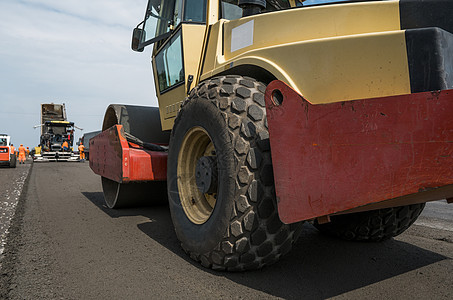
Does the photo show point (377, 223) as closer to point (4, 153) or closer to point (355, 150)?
point (355, 150)

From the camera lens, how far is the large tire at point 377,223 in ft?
9.63

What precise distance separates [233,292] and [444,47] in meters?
1.73

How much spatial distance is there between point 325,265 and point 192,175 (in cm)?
125

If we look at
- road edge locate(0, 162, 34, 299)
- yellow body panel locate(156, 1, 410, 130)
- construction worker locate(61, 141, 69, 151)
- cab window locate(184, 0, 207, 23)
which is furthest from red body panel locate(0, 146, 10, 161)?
yellow body panel locate(156, 1, 410, 130)

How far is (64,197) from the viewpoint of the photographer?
604cm

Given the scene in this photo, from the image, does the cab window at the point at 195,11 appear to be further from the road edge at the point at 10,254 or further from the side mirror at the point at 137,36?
the road edge at the point at 10,254

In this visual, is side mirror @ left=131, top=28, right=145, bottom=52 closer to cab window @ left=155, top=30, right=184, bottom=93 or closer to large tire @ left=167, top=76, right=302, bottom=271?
cab window @ left=155, top=30, right=184, bottom=93

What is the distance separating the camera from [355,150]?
1.66m

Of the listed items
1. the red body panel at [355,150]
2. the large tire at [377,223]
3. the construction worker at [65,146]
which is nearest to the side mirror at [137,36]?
the red body panel at [355,150]

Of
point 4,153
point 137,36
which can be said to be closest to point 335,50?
point 137,36

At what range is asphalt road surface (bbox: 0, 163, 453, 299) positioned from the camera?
6.75 ft

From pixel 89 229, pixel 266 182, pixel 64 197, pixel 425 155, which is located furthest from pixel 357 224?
pixel 64 197

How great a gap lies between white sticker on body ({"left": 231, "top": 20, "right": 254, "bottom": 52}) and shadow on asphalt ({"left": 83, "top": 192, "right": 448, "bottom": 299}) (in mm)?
1652

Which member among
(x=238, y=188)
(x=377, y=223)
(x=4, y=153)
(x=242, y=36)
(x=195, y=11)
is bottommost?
(x=377, y=223)
